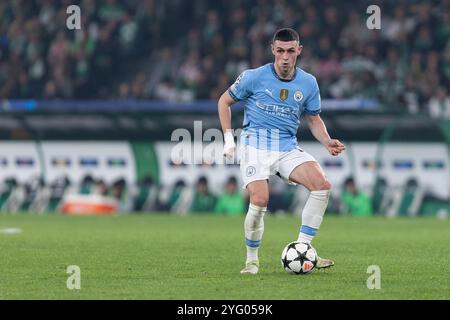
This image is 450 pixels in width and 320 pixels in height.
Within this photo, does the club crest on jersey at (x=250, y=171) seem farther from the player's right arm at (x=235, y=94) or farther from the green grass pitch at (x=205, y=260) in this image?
the green grass pitch at (x=205, y=260)

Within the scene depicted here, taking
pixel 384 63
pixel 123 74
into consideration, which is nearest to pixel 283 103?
pixel 384 63

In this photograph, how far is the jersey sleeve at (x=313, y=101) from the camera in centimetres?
1152

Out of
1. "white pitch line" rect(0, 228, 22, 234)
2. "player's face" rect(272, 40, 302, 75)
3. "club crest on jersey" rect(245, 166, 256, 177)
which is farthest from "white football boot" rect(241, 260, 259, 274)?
"white pitch line" rect(0, 228, 22, 234)

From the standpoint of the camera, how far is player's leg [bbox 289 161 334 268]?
36.7 feet

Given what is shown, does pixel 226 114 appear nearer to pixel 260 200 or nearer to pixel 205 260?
pixel 260 200

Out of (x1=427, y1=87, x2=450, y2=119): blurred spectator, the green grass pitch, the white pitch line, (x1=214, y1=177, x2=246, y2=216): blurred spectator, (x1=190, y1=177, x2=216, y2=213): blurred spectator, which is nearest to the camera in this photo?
the green grass pitch

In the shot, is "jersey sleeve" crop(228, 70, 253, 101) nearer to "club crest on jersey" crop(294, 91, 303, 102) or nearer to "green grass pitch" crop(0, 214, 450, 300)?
"club crest on jersey" crop(294, 91, 303, 102)

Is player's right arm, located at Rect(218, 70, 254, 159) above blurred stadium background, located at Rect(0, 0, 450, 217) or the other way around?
above

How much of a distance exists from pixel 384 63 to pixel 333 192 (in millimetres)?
3636

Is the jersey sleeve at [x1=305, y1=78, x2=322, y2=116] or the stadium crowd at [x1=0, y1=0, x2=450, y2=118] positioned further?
the stadium crowd at [x1=0, y1=0, x2=450, y2=118]

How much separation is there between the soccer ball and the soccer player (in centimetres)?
23

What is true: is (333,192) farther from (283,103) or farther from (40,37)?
(283,103)

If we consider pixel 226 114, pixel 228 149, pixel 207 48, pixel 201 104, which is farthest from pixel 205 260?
pixel 207 48

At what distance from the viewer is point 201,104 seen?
25.2m
